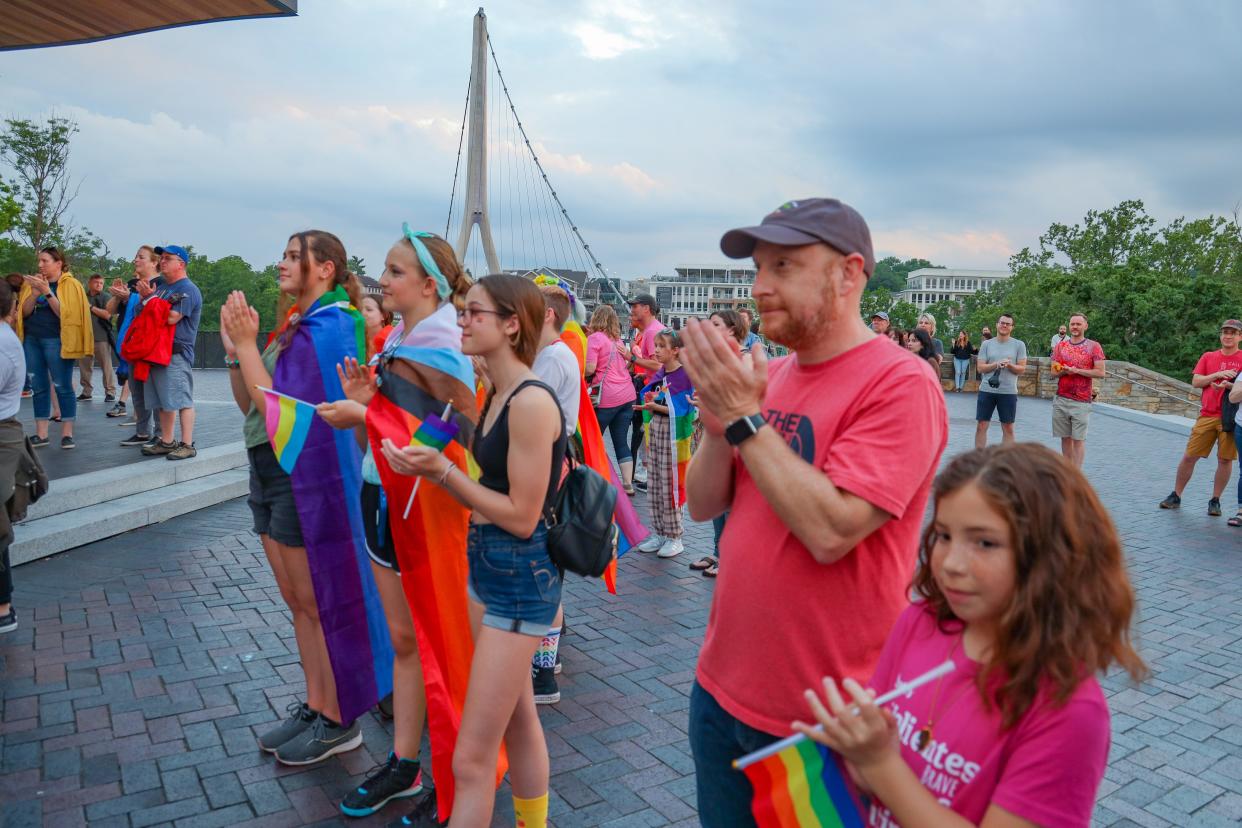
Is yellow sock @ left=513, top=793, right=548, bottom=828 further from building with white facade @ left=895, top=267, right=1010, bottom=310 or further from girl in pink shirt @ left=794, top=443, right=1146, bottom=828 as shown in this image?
building with white facade @ left=895, top=267, right=1010, bottom=310

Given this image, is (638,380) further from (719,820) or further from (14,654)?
(719,820)

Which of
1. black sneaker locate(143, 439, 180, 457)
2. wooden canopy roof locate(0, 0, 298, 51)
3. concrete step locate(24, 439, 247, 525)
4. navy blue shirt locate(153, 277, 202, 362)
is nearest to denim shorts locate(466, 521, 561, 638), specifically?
wooden canopy roof locate(0, 0, 298, 51)

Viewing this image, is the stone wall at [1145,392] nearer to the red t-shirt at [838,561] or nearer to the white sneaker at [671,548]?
the white sneaker at [671,548]

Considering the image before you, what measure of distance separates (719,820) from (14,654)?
161 inches

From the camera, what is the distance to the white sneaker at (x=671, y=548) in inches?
270

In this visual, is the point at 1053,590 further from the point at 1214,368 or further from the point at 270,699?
the point at 1214,368

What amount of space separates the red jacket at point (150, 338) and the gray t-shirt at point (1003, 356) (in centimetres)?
869

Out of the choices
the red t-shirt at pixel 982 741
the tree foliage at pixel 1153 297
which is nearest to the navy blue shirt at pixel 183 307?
the red t-shirt at pixel 982 741

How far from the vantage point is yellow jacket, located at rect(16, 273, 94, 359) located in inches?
377

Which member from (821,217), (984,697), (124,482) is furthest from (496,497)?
(124,482)

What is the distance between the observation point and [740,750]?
1842 millimetres

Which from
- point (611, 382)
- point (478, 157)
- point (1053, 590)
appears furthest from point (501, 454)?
point (478, 157)

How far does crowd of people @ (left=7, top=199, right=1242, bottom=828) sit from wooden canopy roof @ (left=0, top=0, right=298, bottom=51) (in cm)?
286

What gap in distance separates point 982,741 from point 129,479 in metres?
7.53
